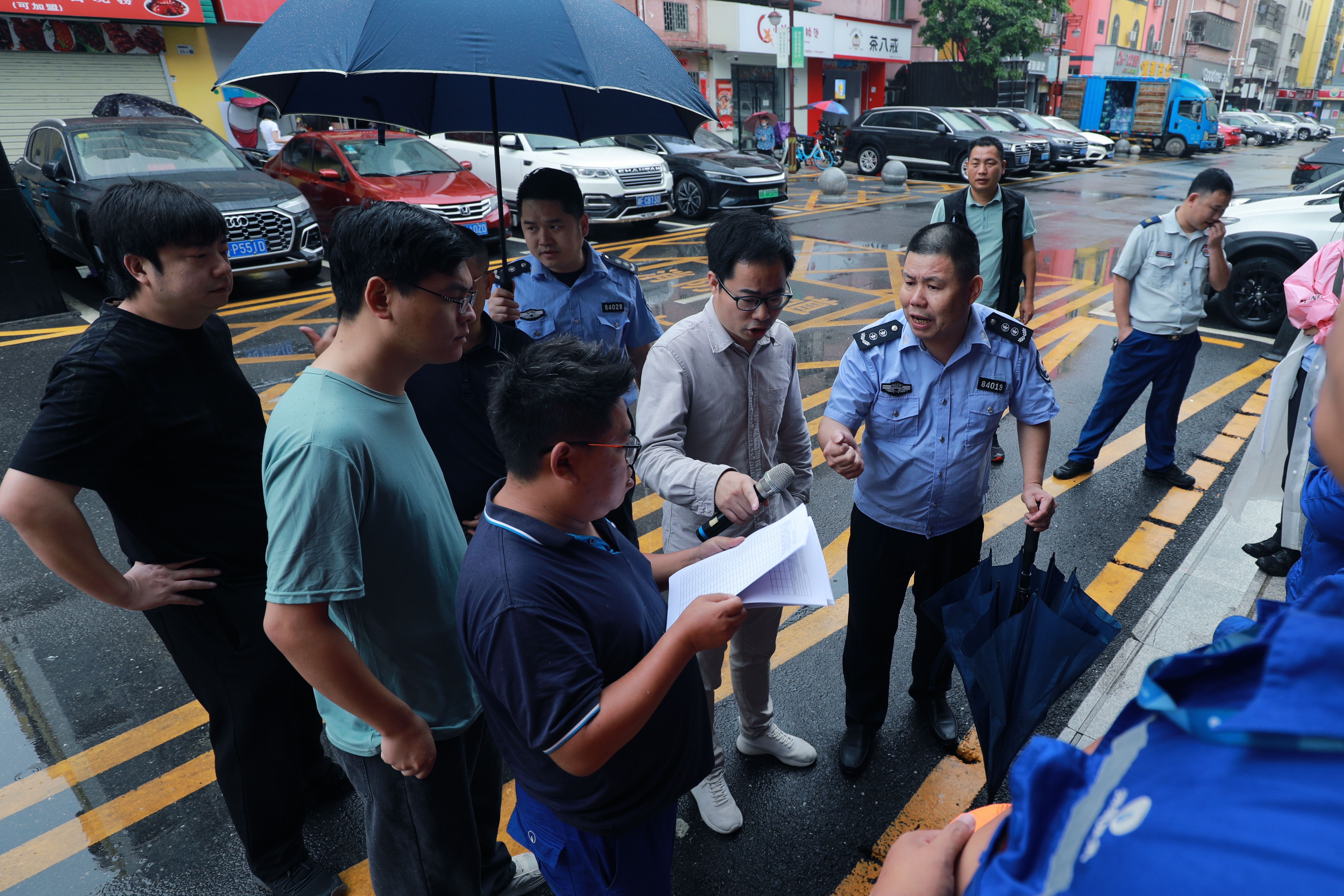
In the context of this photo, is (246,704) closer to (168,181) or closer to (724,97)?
(168,181)

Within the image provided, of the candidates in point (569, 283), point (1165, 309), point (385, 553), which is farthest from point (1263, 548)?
point (385, 553)

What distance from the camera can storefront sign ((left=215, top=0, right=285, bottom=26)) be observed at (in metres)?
16.1

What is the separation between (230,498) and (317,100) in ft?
7.08

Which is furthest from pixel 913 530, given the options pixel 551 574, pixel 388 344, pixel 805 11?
pixel 805 11

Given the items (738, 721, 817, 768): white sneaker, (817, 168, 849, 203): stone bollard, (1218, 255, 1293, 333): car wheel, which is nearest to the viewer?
(738, 721, 817, 768): white sneaker

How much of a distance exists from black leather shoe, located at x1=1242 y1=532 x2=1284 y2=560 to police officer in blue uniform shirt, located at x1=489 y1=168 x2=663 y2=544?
10.5ft

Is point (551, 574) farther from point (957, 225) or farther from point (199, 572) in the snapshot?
point (957, 225)

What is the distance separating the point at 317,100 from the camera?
11.0 ft

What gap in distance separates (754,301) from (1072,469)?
11.8ft

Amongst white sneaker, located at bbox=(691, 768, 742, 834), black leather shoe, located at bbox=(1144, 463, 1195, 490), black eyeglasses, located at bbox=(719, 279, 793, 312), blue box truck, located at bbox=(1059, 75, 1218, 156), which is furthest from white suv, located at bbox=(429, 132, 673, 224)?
blue box truck, located at bbox=(1059, 75, 1218, 156)

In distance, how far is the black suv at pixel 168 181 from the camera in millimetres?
8031

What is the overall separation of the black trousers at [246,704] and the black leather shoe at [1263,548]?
14.5 ft

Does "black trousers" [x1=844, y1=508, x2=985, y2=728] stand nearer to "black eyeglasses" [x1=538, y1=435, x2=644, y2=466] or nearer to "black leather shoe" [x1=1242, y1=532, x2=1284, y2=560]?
"black eyeglasses" [x1=538, y1=435, x2=644, y2=466]

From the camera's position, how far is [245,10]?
16.4m
